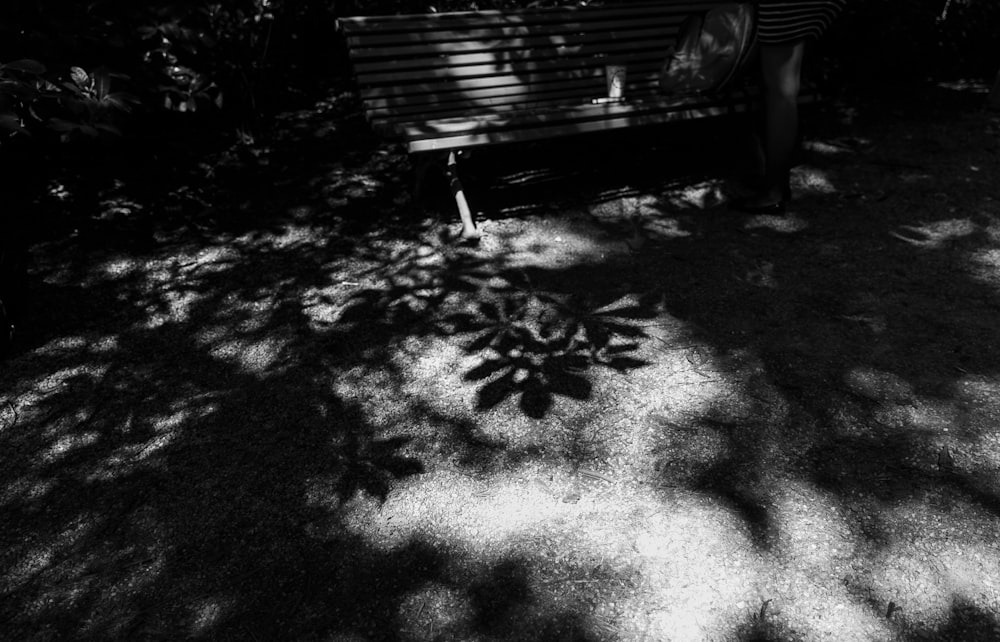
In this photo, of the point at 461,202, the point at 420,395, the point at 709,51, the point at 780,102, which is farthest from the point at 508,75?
the point at 420,395

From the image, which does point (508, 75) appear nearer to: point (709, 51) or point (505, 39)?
point (505, 39)

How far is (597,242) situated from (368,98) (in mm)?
1770

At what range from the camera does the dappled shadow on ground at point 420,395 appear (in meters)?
2.55

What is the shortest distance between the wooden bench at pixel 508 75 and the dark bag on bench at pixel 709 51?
19 cm

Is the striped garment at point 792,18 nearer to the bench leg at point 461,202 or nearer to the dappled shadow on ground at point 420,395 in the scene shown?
the dappled shadow on ground at point 420,395

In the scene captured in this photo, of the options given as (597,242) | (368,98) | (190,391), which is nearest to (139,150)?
(368,98)

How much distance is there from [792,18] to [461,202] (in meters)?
2.12

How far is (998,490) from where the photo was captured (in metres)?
2.70

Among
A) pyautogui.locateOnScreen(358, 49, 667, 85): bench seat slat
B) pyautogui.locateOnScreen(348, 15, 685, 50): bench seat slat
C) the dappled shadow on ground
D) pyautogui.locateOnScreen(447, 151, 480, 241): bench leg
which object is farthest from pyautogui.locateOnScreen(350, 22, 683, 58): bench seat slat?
the dappled shadow on ground

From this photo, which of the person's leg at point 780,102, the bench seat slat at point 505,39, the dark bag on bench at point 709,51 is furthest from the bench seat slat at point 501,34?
the person's leg at point 780,102

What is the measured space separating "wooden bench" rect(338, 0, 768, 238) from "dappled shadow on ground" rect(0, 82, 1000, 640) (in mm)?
663

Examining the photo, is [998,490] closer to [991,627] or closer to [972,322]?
[991,627]

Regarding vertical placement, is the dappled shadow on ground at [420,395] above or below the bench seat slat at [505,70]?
below

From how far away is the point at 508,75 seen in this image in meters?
5.42
